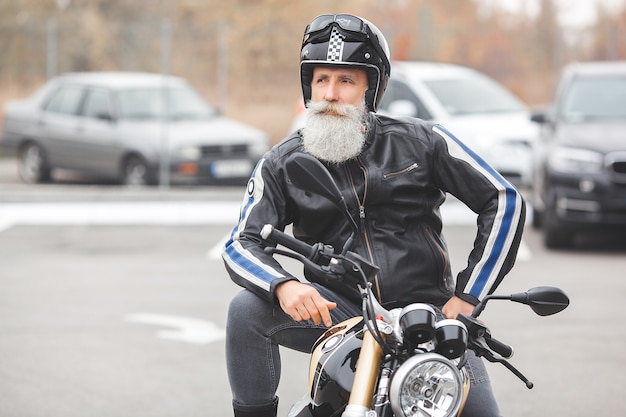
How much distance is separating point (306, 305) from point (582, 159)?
832 cm

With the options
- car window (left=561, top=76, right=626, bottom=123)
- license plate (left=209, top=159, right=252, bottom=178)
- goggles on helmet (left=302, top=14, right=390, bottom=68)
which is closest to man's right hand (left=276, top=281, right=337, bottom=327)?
goggles on helmet (left=302, top=14, right=390, bottom=68)

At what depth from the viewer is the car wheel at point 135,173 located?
1592 cm

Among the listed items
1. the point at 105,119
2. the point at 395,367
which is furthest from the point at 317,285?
the point at 105,119

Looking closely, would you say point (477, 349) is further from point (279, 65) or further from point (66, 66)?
point (66, 66)

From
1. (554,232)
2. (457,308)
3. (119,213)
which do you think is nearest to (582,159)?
(554,232)

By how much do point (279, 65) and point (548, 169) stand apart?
901 cm

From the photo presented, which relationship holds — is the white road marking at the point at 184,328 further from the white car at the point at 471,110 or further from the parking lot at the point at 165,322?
the white car at the point at 471,110

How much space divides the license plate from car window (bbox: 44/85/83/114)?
2.18m

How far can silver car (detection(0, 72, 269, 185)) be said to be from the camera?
1600 cm

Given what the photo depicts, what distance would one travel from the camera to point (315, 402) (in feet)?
10.6

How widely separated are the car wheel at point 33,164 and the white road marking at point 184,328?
9165mm

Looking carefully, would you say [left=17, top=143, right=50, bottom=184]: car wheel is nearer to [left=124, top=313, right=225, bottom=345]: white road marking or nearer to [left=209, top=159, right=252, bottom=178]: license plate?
[left=209, top=159, right=252, bottom=178]: license plate

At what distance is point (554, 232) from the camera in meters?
11.6

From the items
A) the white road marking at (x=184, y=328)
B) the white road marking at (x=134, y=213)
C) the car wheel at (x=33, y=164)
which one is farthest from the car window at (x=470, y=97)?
the white road marking at (x=184, y=328)
